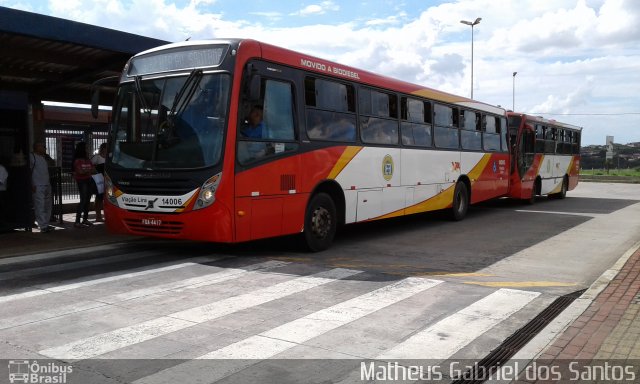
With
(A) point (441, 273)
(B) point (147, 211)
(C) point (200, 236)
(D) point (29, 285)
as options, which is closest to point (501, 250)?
(A) point (441, 273)

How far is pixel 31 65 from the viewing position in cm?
1220

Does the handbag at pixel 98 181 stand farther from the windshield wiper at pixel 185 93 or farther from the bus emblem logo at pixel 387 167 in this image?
the bus emblem logo at pixel 387 167

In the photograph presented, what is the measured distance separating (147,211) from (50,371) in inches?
171

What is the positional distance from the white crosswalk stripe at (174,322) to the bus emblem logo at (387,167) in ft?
14.0

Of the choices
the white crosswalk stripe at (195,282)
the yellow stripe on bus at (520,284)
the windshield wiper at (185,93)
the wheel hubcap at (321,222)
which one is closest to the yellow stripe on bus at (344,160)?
the wheel hubcap at (321,222)

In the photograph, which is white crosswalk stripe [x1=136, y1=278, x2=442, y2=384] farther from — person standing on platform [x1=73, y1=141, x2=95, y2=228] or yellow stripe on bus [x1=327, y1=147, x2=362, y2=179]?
person standing on platform [x1=73, y1=141, x2=95, y2=228]

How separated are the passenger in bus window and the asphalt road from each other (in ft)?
6.41

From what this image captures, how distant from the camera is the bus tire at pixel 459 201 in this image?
1491 cm

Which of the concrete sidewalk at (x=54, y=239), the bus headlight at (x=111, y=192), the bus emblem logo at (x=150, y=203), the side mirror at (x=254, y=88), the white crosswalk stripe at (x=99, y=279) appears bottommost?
the white crosswalk stripe at (x=99, y=279)

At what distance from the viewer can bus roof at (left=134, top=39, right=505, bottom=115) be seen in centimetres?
838

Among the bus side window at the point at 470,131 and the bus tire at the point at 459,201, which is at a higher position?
the bus side window at the point at 470,131

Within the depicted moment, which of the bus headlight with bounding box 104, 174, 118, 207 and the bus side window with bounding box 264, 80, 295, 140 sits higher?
the bus side window with bounding box 264, 80, 295, 140

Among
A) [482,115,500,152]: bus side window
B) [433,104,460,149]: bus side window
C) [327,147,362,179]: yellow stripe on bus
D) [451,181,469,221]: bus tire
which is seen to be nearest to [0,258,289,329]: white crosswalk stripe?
[327,147,362,179]: yellow stripe on bus

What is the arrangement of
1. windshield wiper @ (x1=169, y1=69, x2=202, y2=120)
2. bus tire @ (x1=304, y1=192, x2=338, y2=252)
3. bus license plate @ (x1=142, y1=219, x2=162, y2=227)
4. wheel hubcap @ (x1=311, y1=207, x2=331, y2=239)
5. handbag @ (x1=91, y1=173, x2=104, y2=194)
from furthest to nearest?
handbag @ (x1=91, y1=173, x2=104, y2=194) → wheel hubcap @ (x1=311, y1=207, x2=331, y2=239) → bus tire @ (x1=304, y1=192, x2=338, y2=252) → bus license plate @ (x1=142, y1=219, x2=162, y2=227) → windshield wiper @ (x1=169, y1=69, x2=202, y2=120)
